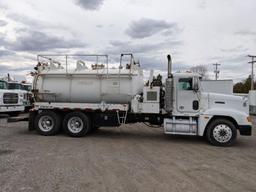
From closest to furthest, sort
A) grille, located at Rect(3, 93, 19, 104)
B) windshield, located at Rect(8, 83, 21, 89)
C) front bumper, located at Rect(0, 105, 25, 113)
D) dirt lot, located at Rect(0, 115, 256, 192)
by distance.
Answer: dirt lot, located at Rect(0, 115, 256, 192) → front bumper, located at Rect(0, 105, 25, 113) → grille, located at Rect(3, 93, 19, 104) → windshield, located at Rect(8, 83, 21, 89)

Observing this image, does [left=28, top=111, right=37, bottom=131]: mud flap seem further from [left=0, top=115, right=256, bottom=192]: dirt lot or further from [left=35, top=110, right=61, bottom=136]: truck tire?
[left=0, top=115, right=256, bottom=192]: dirt lot

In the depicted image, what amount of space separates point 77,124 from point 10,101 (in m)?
7.63

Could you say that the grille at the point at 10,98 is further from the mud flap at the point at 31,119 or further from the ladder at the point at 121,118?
the ladder at the point at 121,118

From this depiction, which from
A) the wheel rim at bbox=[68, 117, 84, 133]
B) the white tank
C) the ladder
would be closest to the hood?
the white tank

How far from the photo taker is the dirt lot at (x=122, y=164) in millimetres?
5695

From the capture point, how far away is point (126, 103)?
11703 mm

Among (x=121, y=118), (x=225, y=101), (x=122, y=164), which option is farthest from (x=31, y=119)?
(x=225, y=101)

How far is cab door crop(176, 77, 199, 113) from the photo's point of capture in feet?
35.8

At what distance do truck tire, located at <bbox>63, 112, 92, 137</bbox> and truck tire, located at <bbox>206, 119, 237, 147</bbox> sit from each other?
4.78 metres

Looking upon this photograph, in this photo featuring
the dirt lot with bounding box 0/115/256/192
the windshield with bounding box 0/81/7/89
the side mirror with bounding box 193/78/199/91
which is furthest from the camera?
the windshield with bounding box 0/81/7/89

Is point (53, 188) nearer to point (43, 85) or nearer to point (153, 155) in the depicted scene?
point (153, 155)

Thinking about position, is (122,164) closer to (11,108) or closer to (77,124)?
(77,124)

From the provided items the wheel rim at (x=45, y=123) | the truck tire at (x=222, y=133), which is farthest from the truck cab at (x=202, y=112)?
the wheel rim at (x=45, y=123)

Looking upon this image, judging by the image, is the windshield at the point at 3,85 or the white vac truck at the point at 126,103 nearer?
the white vac truck at the point at 126,103
